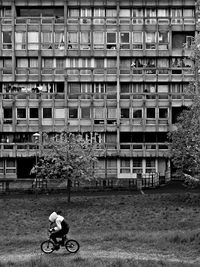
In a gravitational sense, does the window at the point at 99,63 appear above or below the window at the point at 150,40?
below

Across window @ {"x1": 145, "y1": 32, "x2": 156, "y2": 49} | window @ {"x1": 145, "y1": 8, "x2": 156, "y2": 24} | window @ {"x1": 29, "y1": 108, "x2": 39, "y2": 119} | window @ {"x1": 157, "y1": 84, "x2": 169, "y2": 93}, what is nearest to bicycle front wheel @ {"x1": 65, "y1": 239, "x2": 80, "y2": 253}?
window @ {"x1": 29, "y1": 108, "x2": 39, "y2": 119}

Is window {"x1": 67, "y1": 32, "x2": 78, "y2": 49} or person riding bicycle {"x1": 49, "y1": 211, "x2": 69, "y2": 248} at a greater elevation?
window {"x1": 67, "y1": 32, "x2": 78, "y2": 49}

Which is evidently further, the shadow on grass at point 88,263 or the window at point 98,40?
the window at point 98,40

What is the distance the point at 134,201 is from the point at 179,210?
219 inches

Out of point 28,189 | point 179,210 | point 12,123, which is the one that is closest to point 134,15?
point 12,123

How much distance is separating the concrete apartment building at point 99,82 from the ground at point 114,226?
50.8ft

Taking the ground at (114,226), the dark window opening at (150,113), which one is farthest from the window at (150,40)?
Answer: the ground at (114,226)

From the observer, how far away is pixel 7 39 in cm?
6303

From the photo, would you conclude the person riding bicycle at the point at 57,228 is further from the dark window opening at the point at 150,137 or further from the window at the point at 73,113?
the dark window opening at the point at 150,137

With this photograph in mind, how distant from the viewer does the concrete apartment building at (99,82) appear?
61.3 m

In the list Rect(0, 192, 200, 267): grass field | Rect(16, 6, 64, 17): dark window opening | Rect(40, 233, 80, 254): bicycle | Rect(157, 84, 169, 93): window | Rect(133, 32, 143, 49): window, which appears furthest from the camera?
Rect(16, 6, 64, 17): dark window opening

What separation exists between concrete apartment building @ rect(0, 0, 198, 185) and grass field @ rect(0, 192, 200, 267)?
63.6 ft

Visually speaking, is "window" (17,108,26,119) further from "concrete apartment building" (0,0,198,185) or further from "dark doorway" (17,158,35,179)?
"dark doorway" (17,158,35,179)

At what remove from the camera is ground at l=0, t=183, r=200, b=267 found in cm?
2028
